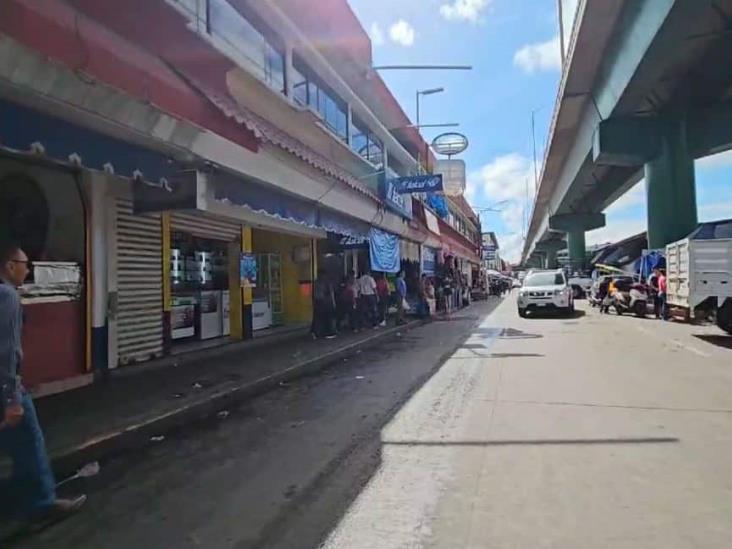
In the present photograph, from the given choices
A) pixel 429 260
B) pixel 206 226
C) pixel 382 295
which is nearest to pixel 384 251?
pixel 382 295

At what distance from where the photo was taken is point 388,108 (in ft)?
74.6

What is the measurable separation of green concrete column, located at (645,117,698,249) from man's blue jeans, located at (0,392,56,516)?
2316 cm

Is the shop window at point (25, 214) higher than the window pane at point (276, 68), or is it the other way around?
the window pane at point (276, 68)

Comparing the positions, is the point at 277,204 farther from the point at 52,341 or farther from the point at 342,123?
the point at 342,123

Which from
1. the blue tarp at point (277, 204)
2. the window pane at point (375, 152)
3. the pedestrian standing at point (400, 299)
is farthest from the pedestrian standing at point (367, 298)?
the window pane at point (375, 152)

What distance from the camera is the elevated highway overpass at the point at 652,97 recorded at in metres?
13.3

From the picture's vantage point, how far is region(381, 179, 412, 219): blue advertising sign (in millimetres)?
18109

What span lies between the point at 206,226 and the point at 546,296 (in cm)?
1495

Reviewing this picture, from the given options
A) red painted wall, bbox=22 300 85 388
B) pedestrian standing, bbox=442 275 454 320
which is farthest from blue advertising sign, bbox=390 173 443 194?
red painted wall, bbox=22 300 85 388

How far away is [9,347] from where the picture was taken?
3580mm

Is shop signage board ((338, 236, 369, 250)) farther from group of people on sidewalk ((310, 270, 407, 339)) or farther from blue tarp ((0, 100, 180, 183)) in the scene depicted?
blue tarp ((0, 100, 180, 183))

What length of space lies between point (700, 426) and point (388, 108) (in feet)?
62.2

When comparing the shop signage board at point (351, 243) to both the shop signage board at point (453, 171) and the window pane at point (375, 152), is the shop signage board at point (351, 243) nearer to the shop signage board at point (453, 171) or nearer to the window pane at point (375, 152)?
the window pane at point (375, 152)

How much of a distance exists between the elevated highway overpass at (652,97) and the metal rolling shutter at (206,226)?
9921 mm
